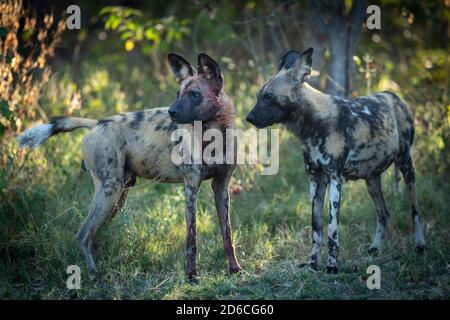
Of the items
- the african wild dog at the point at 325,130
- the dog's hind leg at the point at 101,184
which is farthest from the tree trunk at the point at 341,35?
the dog's hind leg at the point at 101,184

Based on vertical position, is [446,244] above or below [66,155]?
below

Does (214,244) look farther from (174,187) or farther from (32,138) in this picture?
(32,138)

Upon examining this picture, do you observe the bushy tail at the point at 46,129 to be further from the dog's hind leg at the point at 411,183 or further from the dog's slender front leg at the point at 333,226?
the dog's hind leg at the point at 411,183

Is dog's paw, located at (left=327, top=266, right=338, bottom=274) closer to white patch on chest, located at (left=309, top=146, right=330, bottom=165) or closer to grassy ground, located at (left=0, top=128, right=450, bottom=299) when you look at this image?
grassy ground, located at (left=0, top=128, right=450, bottom=299)

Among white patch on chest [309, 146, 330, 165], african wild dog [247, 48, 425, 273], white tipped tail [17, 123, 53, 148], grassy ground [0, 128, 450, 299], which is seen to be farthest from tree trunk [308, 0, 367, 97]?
white tipped tail [17, 123, 53, 148]

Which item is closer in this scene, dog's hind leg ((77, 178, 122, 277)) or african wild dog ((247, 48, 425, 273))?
dog's hind leg ((77, 178, 122, 277))

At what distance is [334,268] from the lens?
4.87 meters

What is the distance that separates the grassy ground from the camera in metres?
4.56

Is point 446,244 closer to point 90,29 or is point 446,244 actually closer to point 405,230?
point 405,230

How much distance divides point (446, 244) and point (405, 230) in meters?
0.52

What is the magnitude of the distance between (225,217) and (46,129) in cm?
166

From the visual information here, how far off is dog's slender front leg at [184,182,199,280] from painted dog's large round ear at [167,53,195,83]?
0.92m

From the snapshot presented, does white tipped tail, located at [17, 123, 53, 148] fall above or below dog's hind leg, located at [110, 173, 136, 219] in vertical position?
above
